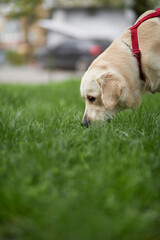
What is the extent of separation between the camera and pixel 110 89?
121 inches

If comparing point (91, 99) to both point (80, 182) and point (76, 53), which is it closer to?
point (80, 182)

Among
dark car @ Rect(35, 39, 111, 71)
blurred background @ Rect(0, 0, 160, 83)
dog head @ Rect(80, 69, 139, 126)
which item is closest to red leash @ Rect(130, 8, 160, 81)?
dog head @ Rect(80, 69, 139, 126)

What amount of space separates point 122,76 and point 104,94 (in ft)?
1.01

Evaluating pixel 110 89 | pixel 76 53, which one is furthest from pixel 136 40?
pixel 76 53

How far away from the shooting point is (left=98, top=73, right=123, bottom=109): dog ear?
305cm

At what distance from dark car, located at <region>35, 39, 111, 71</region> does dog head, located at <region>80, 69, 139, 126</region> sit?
12.2 meters

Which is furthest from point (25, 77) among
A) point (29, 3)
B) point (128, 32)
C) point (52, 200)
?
point (52, 200)

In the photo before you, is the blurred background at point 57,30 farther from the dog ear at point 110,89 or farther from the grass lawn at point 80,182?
the grass lawn at point 80,182

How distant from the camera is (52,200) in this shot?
163 cm

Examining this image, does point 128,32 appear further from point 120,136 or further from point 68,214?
point 68,214

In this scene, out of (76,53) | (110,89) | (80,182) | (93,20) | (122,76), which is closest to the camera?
(80,182)

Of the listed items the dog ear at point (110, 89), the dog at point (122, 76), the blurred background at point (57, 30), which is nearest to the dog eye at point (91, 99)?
the dog at point (122, 76)

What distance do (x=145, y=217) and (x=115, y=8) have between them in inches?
1049

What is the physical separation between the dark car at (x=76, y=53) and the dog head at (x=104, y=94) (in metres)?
12.2
